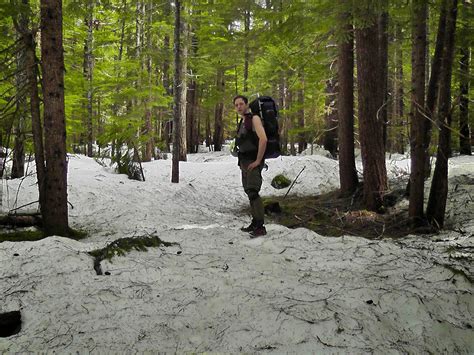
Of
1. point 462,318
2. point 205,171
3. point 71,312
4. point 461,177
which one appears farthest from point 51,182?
point 461,177

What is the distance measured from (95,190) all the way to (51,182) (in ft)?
8.52

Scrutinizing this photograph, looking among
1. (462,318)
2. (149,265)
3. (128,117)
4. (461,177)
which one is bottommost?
(462,318)

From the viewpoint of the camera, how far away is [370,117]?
23.6 ft

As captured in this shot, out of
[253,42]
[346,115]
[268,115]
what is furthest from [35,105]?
[346,115]

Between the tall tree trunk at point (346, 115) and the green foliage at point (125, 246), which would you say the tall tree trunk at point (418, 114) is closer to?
the tall tree trunk at point (346, 115)

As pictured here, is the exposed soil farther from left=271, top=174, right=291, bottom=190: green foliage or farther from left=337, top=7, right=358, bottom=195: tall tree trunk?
left=271, top=174, right=291, bottom=190: green foliage

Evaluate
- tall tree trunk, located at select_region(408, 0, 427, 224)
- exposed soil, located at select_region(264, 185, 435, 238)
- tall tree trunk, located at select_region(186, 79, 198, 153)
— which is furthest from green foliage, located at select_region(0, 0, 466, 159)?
exposed soil, located at select_region(264, 185, 435, 238)

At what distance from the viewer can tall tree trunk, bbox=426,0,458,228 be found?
5.12 meters

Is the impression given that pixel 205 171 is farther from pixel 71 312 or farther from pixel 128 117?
pixel 71 312

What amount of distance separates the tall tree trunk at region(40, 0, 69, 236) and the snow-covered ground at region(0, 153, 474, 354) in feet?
2.27

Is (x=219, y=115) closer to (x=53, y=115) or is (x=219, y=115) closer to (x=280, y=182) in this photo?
(x=280, y=182)

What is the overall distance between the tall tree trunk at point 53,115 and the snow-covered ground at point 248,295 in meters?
0.69

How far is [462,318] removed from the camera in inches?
117

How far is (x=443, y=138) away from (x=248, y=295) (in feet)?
13.3
